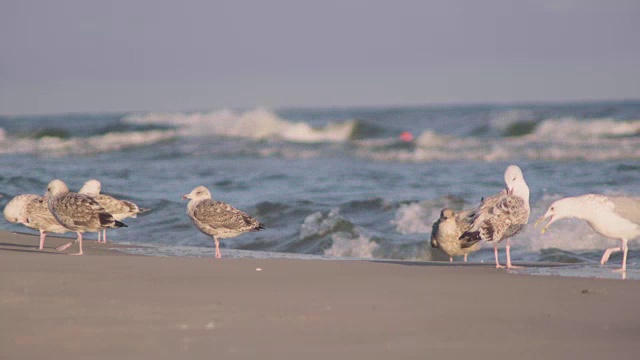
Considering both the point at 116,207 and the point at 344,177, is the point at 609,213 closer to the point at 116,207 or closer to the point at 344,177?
the point at 116,207

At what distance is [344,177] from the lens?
21969mm

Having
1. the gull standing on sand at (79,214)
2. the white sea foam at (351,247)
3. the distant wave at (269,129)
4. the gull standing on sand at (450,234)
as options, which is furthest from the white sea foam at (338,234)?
the distant wave at (269,129)

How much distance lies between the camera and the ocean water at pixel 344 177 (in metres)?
13.0

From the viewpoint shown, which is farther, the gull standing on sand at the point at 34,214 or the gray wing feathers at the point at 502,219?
the gull standing on sand at the point at 34,214

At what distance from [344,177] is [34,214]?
11.3 meters

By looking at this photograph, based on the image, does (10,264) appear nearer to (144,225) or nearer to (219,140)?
(144,225)

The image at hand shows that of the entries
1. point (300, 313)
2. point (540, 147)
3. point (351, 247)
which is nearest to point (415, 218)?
point (351, 247)

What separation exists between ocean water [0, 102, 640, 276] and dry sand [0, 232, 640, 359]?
297 cm

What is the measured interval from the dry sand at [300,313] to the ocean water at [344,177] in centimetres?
297

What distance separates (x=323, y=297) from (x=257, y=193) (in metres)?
11.8

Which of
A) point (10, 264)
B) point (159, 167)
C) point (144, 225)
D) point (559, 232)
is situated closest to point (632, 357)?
point (10, 264)

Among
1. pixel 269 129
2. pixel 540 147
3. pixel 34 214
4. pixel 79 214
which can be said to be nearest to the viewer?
pixel 79 214

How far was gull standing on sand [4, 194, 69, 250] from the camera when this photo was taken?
11219 millimetres

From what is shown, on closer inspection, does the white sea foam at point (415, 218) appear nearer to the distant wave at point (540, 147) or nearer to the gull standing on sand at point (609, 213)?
the gull standing on sand at point (609, 213)
